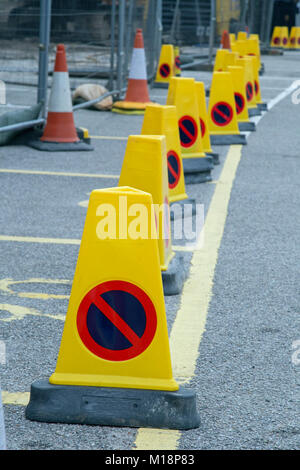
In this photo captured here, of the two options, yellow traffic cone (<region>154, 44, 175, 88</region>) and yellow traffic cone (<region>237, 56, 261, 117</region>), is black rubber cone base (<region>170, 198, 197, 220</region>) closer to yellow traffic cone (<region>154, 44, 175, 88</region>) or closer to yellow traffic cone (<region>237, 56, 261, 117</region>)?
yellow traffic cone (<region>237, 56, 261, 117</region>)

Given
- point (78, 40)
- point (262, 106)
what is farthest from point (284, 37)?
point (262, 106)

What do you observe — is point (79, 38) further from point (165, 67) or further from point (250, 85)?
point (250, 85)

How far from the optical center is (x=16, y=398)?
3.39 meters

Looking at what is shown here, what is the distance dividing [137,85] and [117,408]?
31.2 feet

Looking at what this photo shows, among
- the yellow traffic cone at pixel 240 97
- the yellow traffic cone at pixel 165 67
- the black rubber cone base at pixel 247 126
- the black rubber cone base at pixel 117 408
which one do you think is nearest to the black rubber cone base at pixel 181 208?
the black rubber cone base at pixel 117 408

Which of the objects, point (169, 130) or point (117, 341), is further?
point (169, 130)

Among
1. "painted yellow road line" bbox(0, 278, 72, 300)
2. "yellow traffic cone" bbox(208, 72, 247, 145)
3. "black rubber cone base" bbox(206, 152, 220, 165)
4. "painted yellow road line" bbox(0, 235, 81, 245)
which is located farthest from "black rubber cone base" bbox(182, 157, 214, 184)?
"painted yellow road line" bbox(0, 278, 72, 300)

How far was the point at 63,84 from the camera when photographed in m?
9.34

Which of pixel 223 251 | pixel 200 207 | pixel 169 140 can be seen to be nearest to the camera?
pixel 223 251

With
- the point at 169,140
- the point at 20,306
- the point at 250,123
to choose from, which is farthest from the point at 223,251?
the point at 250,123

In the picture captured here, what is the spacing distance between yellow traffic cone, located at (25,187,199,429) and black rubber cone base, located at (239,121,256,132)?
821 cm

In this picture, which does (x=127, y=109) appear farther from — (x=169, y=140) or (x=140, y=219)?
(x=140, y=219)

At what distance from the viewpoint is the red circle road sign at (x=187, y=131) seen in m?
7.68

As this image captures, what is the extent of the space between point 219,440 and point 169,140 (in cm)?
329
